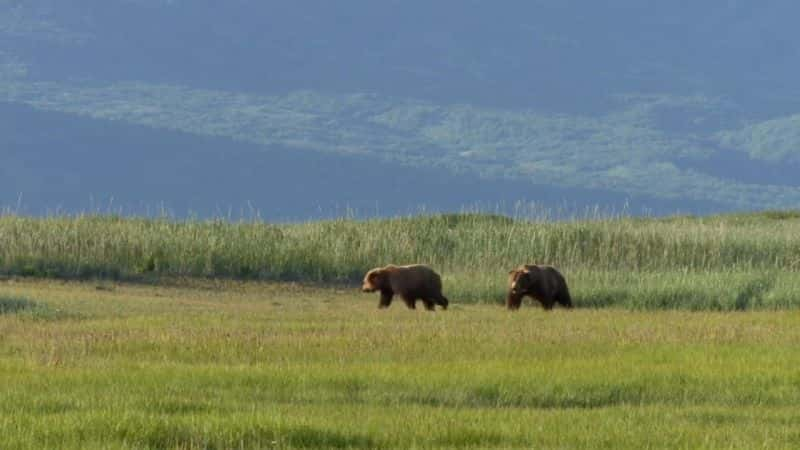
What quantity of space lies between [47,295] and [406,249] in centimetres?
1099

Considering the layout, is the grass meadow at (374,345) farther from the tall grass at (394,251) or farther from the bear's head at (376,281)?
the bear's head at (376,281)

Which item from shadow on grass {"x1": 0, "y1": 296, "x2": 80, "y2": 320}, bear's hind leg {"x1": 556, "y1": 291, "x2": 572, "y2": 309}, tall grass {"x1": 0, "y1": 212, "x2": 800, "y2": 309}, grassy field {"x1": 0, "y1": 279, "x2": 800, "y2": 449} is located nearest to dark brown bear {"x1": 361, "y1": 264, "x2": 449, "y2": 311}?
bear's hind leg {"x1": 556, "y1": 291, "x2": 572, "y2": 309}

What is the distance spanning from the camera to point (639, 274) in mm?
31578

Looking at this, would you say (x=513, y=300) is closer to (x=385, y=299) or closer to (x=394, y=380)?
(x=385, y=299)

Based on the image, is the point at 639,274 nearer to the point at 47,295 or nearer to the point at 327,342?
the point at 47,295

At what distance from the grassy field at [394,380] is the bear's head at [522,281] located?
298 cm

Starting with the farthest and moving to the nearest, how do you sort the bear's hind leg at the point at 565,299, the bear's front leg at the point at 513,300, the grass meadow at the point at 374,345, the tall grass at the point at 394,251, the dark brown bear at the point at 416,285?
the tall grass at the point at 394,251 < the bear's hind leg at the point at 565,299 < the dark brown bear at the point at 416,285 < the bear's front leg at the point at 513,300 < the grass meadow at the point at 374,345

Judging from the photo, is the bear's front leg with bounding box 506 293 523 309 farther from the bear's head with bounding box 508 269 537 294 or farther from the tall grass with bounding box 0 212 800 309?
the tall grass with bounding box 0 212 800 309

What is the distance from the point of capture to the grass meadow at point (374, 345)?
1178 cm

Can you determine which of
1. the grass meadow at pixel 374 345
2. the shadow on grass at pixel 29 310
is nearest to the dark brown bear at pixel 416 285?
the grass meadow at pixel 374 345

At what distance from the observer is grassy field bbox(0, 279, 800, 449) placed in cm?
1155

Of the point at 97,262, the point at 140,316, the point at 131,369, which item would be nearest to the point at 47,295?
the point at 140,316

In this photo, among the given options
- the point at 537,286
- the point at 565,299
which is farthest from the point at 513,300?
the point at 565,299

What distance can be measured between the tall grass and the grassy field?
8.50 metres
